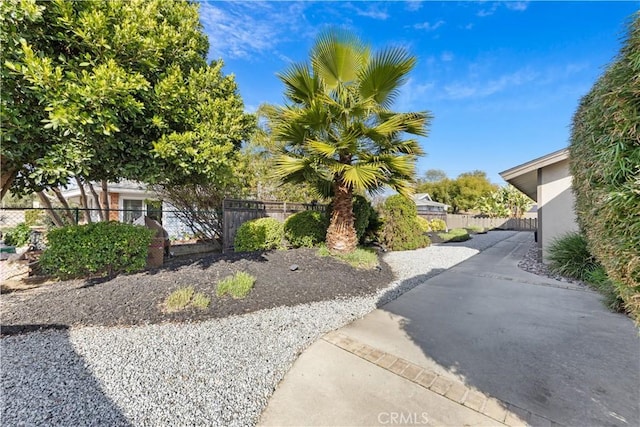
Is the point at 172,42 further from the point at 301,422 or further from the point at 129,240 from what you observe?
the point at 301,422

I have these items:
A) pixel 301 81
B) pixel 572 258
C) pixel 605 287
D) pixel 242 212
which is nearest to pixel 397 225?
pixel 572 258

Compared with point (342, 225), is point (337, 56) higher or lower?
higher

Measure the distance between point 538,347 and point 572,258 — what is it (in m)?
4.82

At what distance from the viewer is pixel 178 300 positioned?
3807 millimetres

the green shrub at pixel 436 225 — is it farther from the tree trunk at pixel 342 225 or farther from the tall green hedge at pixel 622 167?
the tall green hedge at pixel 622 167

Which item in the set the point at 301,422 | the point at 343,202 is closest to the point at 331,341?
the point at 301,422

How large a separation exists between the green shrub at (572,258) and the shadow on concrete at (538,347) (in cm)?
134

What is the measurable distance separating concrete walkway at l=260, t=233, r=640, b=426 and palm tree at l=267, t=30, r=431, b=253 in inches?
115

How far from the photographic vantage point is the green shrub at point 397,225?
10180 millimetres

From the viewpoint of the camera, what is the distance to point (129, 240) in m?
5.22

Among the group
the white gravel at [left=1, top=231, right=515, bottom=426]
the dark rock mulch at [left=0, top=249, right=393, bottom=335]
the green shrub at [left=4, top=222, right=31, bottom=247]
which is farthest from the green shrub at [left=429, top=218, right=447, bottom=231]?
the green shrub at [left=4, top=222, right=31, bottom=247]

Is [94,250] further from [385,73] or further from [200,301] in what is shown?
[385,73]

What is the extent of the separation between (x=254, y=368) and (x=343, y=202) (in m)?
4.34

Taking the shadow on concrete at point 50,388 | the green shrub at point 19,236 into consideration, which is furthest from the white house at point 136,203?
the shadow on concrete at point 50,388
